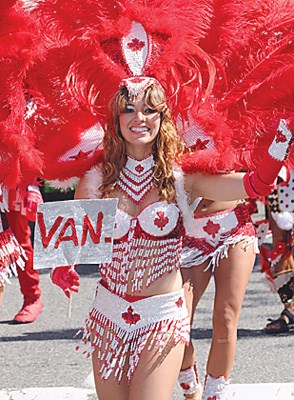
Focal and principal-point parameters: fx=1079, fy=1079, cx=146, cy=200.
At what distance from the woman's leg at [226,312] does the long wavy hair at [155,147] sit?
88cm

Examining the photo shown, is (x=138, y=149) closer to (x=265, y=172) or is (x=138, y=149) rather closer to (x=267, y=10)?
(x=265, y=172)

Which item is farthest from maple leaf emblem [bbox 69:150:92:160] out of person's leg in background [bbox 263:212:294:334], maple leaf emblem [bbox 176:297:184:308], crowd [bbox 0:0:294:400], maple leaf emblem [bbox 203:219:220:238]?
person's leg in background [bbox 263:212:294:334]

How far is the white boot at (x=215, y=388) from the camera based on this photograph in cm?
491

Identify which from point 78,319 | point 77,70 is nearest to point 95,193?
point 77,70

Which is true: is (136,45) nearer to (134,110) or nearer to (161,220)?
(134,110)

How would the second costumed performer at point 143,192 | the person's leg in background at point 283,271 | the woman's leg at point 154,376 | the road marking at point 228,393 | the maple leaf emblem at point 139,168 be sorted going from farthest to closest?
the person's leg in background at point 283,271
the road marking at point 228,393
the maple leaf emblem at point 139,168
the second costumed performer at point 143,192
the woman's leg at point 154,376

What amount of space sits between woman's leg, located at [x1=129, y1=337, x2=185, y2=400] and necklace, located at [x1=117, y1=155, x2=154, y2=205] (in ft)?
1.96

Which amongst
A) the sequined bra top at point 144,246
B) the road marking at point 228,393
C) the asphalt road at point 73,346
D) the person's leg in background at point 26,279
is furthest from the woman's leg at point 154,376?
the person's leg in background at point 26,279

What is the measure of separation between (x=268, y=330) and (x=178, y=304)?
2665 millimetres

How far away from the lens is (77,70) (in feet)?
14.3

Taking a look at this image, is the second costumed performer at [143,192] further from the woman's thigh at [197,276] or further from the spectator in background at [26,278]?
the spectator in background at [26,278]

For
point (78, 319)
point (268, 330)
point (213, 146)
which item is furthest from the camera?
point (78, 319)

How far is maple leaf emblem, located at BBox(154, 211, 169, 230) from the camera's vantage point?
4.17 metres

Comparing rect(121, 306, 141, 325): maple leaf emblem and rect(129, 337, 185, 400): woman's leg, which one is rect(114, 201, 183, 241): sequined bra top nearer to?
rect(121, 306, 141, 325): maple leaf emblem
